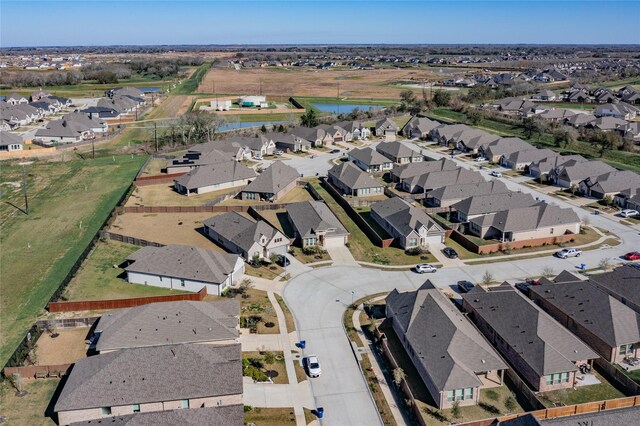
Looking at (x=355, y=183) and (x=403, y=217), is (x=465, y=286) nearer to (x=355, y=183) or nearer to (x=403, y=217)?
(x=403, y=217)

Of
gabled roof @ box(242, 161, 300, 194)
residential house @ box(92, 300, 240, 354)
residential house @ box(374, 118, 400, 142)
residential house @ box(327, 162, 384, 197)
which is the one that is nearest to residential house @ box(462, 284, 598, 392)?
residential house @ box(92, 300, 240, 354)

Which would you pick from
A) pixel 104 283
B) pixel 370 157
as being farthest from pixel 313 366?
pixel 370 157

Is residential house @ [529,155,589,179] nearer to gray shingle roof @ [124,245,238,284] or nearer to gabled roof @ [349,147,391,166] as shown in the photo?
gabled roof @ [349,147,391,166]

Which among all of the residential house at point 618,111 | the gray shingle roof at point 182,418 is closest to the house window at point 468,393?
the gray shingle roof at point 182,418

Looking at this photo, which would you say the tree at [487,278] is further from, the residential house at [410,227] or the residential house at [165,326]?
the residential house at [165,326]

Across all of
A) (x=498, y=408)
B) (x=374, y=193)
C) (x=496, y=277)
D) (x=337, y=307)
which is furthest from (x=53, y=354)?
(x=374, y=193)

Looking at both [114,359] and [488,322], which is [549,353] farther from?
[114,359]
